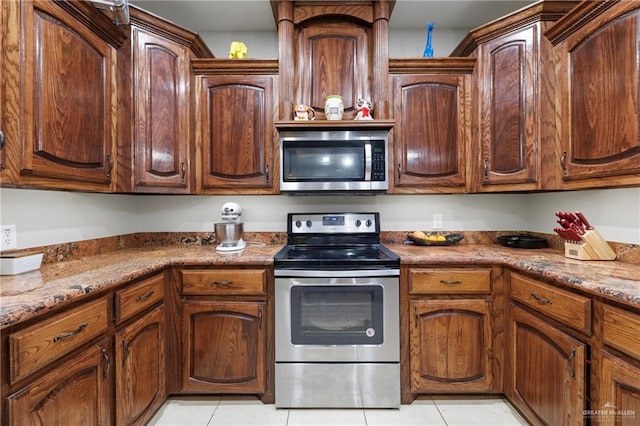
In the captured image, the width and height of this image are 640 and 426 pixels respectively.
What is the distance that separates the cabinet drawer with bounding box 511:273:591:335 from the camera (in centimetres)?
119

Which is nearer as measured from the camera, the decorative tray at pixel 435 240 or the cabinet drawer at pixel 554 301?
the cabinet drawer at pixel 554 301

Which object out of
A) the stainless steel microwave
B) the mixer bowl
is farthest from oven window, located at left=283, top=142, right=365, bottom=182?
A: the mixer bowl

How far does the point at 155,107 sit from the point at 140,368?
152cm

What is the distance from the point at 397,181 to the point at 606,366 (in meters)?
1.37

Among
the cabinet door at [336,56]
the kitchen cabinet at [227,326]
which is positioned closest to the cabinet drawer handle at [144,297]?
the kitchen cabinet at [227,326]

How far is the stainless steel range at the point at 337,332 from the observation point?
169 cm

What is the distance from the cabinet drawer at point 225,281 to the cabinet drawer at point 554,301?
4.62ft

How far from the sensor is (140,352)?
149cm

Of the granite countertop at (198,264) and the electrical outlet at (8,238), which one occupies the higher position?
the electrical outlet at (8,238)

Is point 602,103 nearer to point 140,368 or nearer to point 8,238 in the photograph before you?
point 140,368

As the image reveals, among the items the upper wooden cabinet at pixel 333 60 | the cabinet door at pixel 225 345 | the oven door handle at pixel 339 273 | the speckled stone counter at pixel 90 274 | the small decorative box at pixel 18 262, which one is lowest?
the cabinet door at pixel 225 345

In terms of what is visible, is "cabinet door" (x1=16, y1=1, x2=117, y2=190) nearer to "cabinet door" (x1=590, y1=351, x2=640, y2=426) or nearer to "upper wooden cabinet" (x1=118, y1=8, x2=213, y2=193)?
"upper wooden cabinet" (x1=118, y1=8, x2=213, y2=193)

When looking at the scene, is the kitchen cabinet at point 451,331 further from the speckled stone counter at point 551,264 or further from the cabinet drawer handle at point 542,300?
the cabinet drawer handle at point 542,300

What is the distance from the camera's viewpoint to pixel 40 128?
1262 mm
